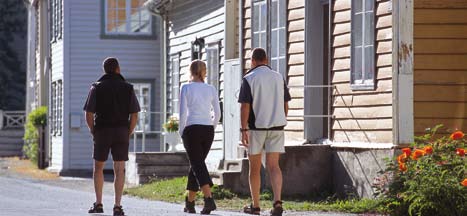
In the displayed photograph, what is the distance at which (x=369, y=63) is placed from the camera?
1744cm

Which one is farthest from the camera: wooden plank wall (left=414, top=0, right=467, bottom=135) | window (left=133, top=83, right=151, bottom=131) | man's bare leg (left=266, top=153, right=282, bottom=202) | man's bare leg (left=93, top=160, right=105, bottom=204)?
window (left=133, top=83, right=151, bottom=131)

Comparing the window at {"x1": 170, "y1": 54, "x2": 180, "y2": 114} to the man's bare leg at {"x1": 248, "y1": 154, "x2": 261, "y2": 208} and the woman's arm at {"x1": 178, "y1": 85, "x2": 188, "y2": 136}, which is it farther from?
the man's bare leg at {"x1": 248, "y1": 154, "x2": 261, "y2": 208}

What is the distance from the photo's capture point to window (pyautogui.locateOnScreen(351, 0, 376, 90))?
17.3 m

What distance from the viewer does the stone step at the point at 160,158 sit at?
2545 cm

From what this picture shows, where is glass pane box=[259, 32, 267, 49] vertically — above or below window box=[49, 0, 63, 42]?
below

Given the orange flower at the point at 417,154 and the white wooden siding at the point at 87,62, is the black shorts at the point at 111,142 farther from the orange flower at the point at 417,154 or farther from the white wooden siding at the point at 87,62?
the white wooden siding at the point at 87,62

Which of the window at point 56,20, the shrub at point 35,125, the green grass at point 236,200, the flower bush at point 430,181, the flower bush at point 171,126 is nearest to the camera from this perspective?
the flower bush at point 430,181

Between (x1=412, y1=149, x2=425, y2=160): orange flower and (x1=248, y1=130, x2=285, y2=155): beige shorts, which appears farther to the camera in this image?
(x1=248, y1=130, x2=285, y2=155): beige shorts

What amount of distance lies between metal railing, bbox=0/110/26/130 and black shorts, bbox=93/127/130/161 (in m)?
33.1

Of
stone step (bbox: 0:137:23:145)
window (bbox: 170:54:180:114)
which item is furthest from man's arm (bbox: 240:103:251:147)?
stone step (bbox: 0:137:23:145)

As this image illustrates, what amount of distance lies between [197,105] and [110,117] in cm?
104

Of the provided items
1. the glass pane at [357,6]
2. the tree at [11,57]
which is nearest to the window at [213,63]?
the glass pane at [357,6]

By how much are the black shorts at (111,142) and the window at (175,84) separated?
14.5 metres

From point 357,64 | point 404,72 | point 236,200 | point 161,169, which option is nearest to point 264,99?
point 404,72
